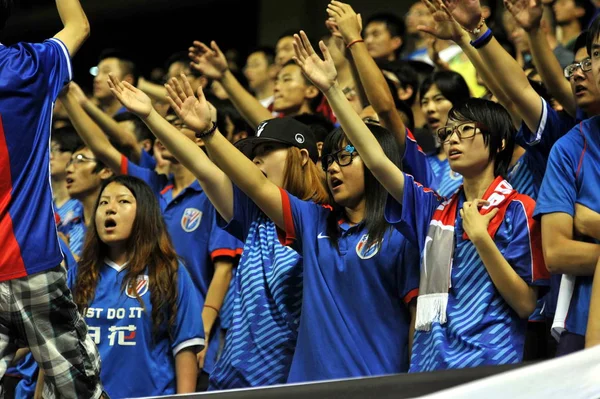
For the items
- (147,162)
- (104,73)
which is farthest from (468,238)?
(104,73)

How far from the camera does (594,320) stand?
12.0 feet

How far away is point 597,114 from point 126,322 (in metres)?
2.12

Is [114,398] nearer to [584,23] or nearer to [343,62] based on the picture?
[343,62]

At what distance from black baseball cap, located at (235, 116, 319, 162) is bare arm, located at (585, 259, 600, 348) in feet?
5.19

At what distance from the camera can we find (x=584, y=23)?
22.9ft

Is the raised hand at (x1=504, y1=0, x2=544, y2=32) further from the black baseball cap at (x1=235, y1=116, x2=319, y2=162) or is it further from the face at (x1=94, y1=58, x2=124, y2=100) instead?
the face at (x1=94, y1=58, x2=124, y2=100)

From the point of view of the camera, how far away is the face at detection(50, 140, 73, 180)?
6.84m

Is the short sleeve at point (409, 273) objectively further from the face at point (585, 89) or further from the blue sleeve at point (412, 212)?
the face at point (585, 89)

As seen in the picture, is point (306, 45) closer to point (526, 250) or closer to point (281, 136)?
point (281, 136)

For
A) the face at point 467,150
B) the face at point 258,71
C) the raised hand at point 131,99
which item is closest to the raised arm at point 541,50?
the face at point 467,150

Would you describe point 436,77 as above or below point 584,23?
below

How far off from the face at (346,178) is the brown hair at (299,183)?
345 mm


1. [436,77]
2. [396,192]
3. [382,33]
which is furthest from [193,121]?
[382,33]

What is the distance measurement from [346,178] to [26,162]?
1.30 metres
